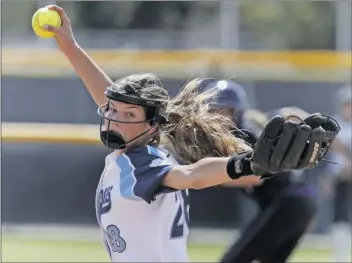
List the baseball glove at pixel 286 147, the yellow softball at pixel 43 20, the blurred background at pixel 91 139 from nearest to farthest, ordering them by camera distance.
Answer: the baseball glove at pixel 286 147, the yellow softball at pixel 43 20, the blurred background at pixel 91 139

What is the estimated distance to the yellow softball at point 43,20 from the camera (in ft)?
14.1

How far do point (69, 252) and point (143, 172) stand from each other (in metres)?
5.50

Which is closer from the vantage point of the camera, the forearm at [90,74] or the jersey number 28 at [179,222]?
the jersey number 28 at [179,222]

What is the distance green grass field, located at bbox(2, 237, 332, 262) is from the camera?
27.6ft

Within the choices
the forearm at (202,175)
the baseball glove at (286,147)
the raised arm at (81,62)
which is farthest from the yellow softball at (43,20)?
the baseball glove at (286,147)

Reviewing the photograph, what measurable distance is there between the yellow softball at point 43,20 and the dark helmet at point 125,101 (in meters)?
0.73

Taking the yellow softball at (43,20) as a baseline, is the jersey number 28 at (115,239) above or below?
below

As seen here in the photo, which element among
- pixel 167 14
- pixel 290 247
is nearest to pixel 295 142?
pixel 290 247

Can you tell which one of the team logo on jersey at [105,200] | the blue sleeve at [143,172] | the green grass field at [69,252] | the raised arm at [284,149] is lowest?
the green grass field at [69,252]

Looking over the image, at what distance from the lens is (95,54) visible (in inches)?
437

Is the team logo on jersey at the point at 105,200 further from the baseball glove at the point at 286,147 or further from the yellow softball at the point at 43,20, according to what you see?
the yellow softball at the point at 43,20

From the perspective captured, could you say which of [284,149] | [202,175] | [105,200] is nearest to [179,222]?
[105,200]

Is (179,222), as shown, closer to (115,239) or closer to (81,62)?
(115,239)

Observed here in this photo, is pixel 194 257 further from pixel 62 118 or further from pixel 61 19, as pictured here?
pixel 61 19
